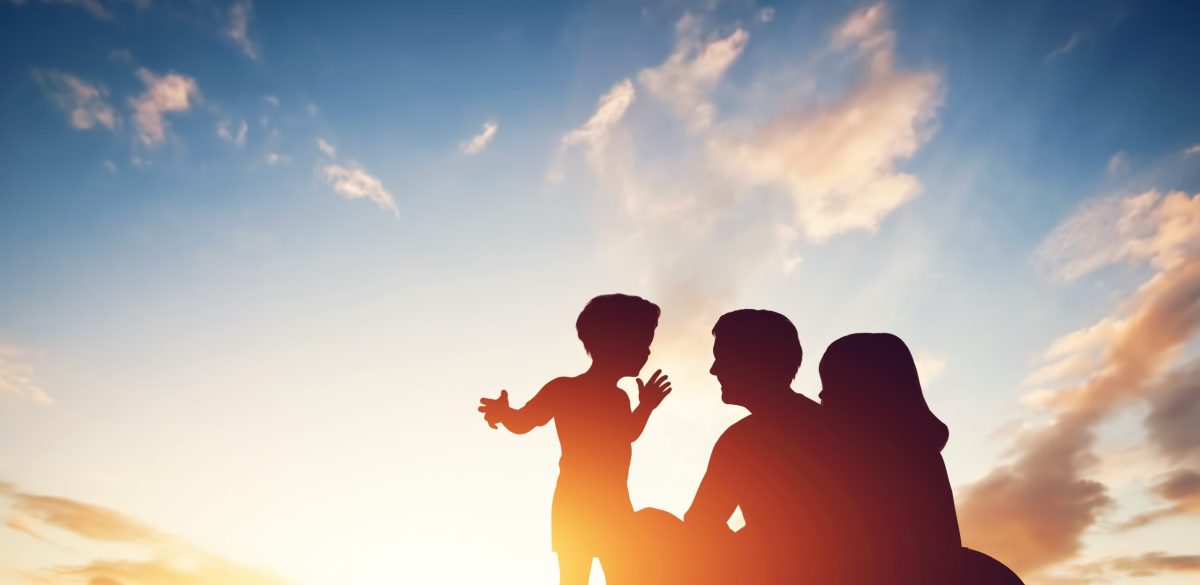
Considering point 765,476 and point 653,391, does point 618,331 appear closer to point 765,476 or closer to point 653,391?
point 653,391

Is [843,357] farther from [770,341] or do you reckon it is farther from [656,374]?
[656,374]

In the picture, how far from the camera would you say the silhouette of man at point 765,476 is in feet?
13.4

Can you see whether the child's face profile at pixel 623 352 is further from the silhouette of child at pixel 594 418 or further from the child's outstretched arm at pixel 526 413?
the child's outstretched arm at pixel 526 413

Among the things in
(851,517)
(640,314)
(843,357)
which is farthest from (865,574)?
(640,314)

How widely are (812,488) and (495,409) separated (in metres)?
3.57

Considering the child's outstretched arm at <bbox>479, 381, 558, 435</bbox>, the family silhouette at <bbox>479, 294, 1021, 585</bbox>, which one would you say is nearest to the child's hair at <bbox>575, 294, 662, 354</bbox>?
the child's outstretched arm at <bbox>479, 381, 558, 435</bbox>

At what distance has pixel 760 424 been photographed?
4.49 m

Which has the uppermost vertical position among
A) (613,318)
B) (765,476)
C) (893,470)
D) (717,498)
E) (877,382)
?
(613,318)

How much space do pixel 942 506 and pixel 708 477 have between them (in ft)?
4.75

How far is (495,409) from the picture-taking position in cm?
701

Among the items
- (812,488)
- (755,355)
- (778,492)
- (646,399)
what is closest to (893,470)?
(812,488)

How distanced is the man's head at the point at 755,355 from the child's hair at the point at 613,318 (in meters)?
1.83

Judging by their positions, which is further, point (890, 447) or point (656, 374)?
point (656, 374)

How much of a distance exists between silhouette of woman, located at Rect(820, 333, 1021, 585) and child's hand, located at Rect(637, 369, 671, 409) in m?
1.85
